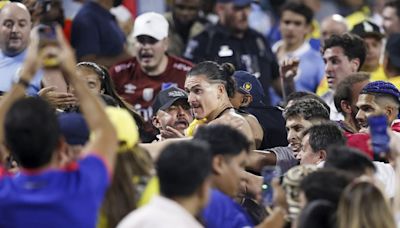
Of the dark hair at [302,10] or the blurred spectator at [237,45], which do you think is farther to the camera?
the dark hair at [302,10]

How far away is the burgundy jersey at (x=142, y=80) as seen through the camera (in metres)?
12.4

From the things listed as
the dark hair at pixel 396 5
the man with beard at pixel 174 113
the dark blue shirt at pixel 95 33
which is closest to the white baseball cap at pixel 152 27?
the dark blue shirt at pixel 95 33

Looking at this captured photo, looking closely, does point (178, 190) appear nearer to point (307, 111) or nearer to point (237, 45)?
point (307, 111)

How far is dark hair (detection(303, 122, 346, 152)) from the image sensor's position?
341 inches

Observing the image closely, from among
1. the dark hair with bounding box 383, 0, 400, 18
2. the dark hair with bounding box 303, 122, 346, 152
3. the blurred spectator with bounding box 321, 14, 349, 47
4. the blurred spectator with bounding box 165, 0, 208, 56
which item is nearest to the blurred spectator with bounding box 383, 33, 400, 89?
the blurred spectator with bounding box 321, 14, 349, 47

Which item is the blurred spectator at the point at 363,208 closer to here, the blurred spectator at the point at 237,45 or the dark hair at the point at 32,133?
the dark hair at the point at 32,133

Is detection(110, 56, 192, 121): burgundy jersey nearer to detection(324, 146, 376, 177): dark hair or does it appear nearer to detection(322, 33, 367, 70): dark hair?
detection(322, 33, 367, 70): dark hair

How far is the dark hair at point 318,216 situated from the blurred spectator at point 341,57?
5.63 metres

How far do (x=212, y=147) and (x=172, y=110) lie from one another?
137 inches

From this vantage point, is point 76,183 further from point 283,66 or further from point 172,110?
point 283,66

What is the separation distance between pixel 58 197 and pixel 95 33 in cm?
Result: 714

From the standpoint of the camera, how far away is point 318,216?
20.9 ft

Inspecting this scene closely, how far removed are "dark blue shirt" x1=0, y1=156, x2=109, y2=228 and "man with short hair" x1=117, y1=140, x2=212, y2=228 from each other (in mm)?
210

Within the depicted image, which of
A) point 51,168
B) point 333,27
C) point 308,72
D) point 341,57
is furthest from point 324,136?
point 333,27
